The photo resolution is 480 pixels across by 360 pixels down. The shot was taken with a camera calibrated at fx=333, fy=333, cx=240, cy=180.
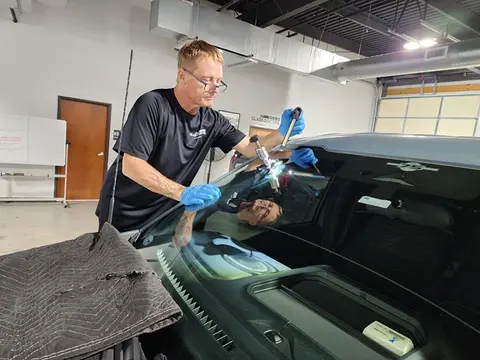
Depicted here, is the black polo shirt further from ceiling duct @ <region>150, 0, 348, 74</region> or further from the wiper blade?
ceiling duct @ <region>150, 0, 348, 74</region>

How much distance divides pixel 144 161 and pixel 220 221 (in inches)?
16.5

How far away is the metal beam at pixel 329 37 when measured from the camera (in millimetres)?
7105

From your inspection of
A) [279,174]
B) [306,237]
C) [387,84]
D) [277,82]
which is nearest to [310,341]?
[306,237]

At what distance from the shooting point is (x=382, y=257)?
1.25m

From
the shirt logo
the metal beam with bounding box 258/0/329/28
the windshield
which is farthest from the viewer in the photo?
the metal beam with bounding box 258/0/329/28

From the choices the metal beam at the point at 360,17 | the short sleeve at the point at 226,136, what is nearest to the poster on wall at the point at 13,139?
the short sleeve at the point at 226,136

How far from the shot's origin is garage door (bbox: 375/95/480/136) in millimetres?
8247

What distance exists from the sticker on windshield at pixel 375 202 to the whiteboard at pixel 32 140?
5.58 m

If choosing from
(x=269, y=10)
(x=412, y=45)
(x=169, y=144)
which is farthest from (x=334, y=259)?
(x=412, y=45)

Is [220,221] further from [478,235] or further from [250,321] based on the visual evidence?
[478,235]

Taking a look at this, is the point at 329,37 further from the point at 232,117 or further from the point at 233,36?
the point at 233,36

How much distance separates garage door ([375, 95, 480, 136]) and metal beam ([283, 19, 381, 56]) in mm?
2158

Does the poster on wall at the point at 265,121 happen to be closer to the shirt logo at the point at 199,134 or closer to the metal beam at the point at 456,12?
the metal beam at the point at 456,12

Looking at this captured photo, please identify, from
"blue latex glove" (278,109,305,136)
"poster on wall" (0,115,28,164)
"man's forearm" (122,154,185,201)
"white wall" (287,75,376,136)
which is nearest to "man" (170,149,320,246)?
"man's forearm" (122,154,185,201)
